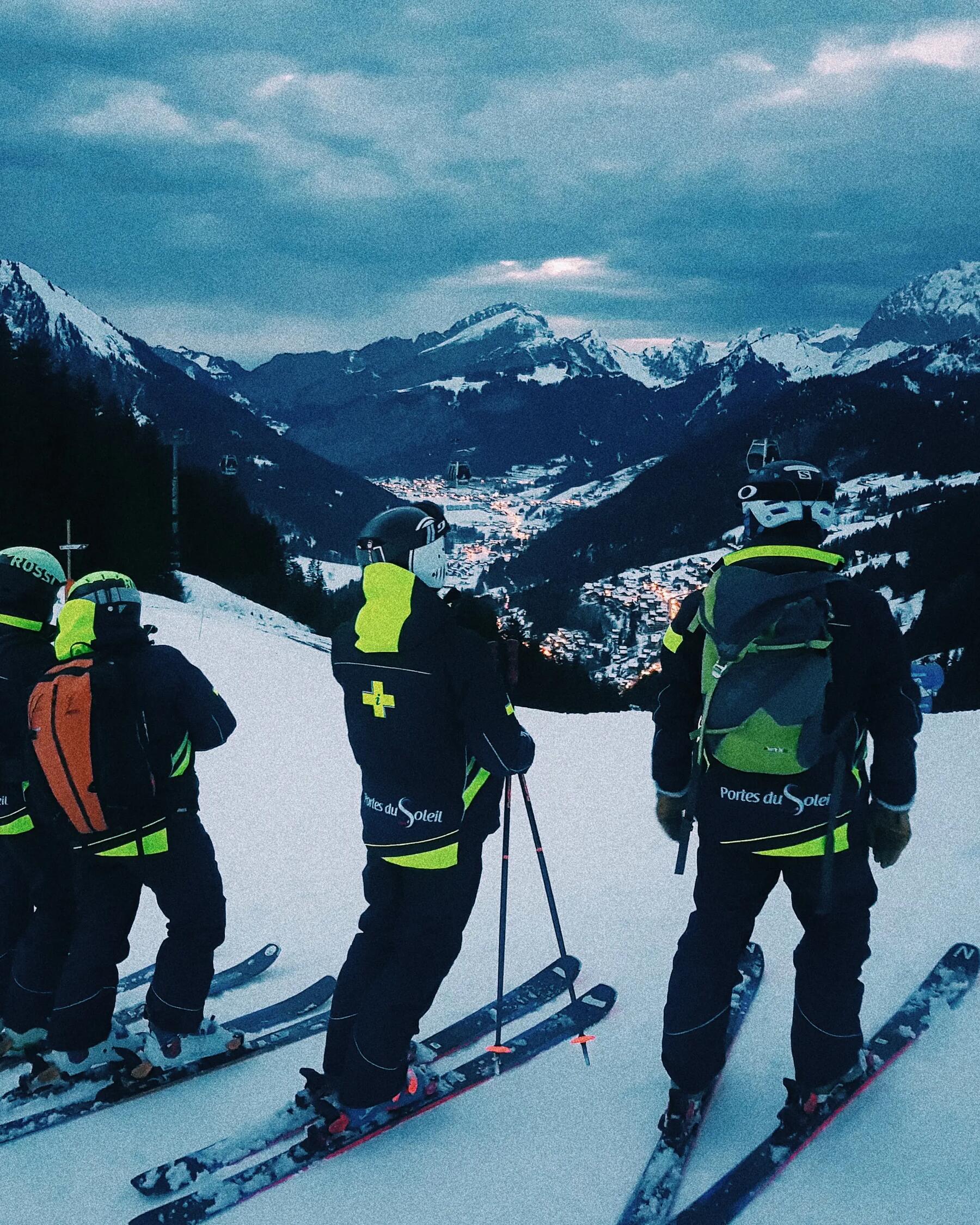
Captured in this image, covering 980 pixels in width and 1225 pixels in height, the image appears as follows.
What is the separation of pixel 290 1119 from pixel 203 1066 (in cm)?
59

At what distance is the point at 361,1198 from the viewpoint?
297 centimetres

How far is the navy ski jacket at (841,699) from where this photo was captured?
9.43 ft

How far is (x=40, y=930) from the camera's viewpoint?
3.63 m

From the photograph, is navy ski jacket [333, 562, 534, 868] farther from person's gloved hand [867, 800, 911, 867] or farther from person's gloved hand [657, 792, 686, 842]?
person's gloved hand [867, 800, 911, 867]

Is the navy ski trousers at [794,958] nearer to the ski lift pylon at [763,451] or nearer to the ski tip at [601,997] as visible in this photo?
the ski tip at [601,997]

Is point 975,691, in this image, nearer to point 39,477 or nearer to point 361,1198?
point 39,477

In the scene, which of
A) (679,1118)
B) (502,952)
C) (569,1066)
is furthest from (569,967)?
(679,1118)

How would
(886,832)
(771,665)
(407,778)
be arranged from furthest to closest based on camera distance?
(407,778)
(886,832)
(771,665)

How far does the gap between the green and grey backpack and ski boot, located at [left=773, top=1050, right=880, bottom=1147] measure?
1255mm

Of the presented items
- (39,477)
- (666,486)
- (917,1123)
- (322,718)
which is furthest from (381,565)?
(666,486)

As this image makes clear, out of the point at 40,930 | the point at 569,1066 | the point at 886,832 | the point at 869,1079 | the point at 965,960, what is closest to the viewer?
the point at 886,832

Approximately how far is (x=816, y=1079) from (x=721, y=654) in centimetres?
165

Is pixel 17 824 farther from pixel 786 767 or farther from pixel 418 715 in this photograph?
pixel 786 767

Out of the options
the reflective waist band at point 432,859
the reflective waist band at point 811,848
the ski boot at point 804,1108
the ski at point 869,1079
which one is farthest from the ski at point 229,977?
the reflective waist band at point 811,848
